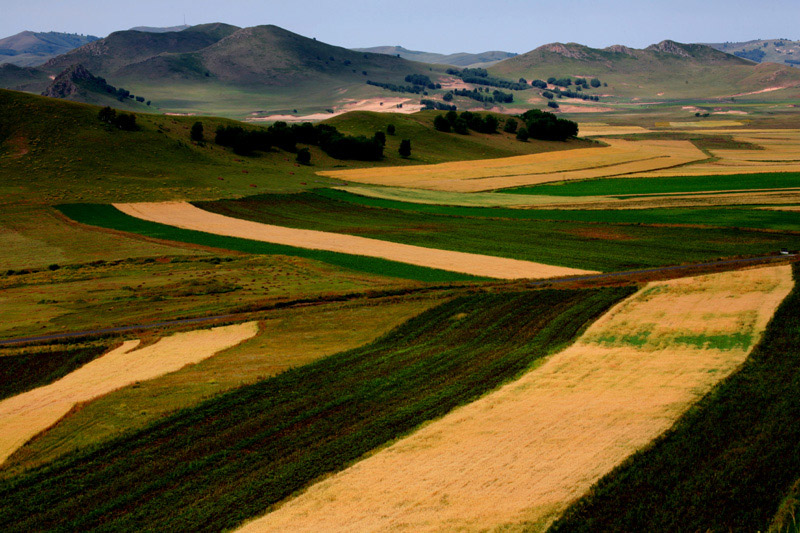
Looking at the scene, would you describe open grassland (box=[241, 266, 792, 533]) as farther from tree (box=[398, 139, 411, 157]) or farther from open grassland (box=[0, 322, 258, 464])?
tree (box=[398, 139, 411, 157])

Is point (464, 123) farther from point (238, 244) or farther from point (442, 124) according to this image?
point (238, 244)

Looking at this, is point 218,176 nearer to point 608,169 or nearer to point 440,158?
point 440,158

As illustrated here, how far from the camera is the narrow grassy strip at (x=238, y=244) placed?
5366cm

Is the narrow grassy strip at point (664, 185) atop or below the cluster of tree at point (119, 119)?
below

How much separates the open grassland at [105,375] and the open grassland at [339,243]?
2109 cm

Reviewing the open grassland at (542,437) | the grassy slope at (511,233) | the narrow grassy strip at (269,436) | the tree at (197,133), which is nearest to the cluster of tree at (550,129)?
the tree at (197,133)

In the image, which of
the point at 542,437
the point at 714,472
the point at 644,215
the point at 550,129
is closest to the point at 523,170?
the point at 644,215

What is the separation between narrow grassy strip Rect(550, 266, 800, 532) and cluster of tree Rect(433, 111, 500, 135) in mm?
156485

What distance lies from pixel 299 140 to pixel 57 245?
283 feet

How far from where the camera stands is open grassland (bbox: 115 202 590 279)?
53375 millimetres

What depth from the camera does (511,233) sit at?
69562 millimetres

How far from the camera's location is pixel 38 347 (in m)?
37.3

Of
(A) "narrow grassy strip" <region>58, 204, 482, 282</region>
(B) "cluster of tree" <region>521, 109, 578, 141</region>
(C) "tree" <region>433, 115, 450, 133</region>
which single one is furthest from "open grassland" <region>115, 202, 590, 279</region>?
(B) "cluster of tree" <region>521, 109, 578, 141</region>

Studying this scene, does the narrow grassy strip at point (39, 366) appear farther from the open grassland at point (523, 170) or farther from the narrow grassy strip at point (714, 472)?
the open grassland at point (523, 170)
